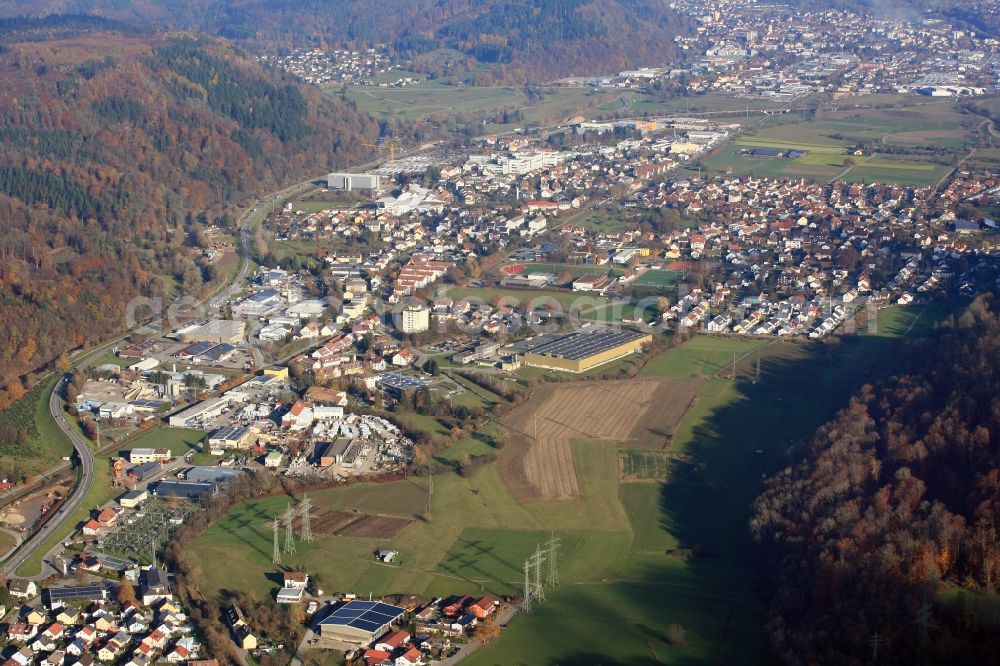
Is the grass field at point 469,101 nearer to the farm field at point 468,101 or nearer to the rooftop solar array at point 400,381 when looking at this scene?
the farm field at point 468,101

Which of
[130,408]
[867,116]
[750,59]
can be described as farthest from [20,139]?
[750,59]

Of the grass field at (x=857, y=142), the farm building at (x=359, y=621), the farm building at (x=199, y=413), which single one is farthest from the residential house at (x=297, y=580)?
the grass field at (x=857, y=142)

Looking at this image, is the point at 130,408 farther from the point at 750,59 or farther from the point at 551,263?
the point at 750,59

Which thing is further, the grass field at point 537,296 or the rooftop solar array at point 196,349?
the grass field at point 537,296

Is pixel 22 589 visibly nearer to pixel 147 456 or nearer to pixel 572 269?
pixel 147 456

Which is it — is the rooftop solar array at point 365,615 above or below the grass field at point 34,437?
above

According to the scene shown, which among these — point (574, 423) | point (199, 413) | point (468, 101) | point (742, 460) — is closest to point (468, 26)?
point (468, 101)
